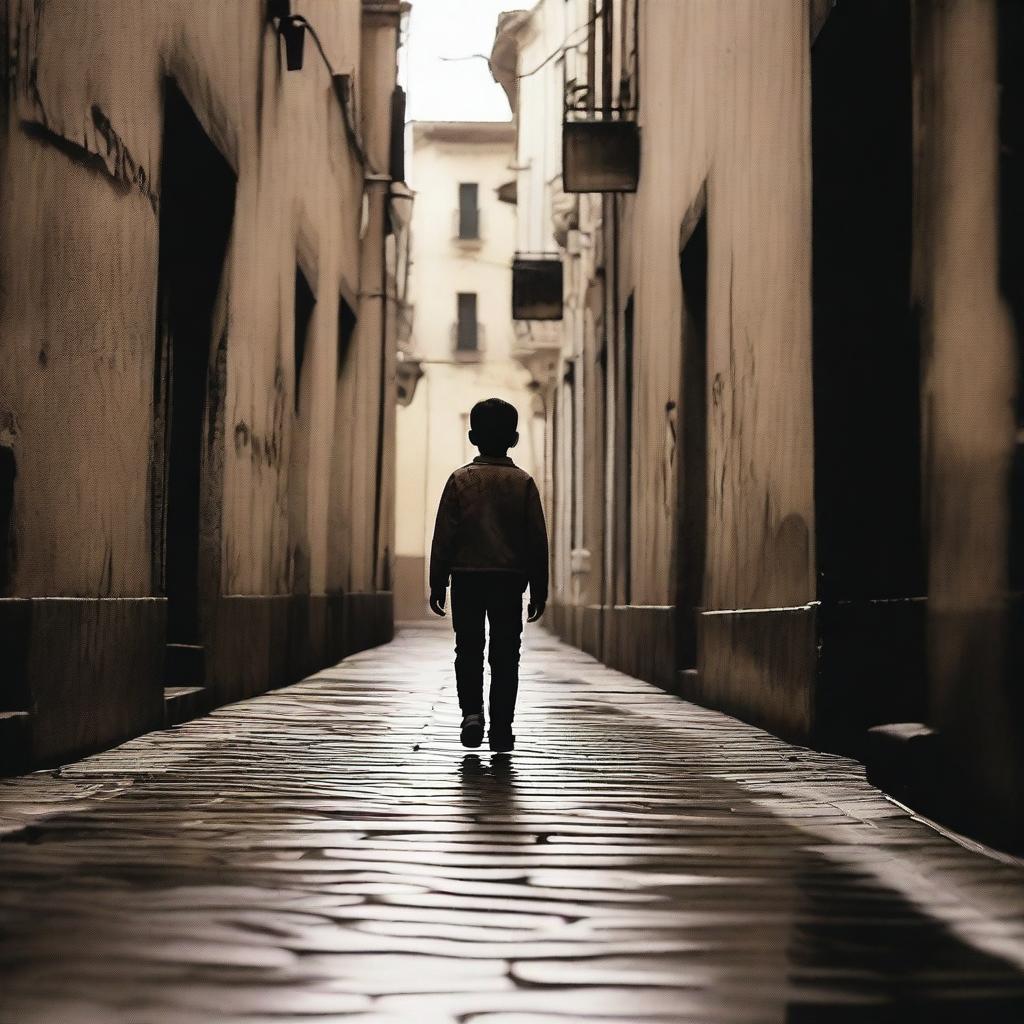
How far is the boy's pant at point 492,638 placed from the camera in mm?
6516

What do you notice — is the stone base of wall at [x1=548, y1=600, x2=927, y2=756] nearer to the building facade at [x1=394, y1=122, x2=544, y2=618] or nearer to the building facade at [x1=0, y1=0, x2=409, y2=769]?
the building facade at [x1=0, y1=0, x2=409, y2=769]

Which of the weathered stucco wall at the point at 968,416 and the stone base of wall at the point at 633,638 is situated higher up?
the weathered stucco wall at the point at 968,416

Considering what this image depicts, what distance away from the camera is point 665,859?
397 centimetres

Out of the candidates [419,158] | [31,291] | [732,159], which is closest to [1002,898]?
[31,291]

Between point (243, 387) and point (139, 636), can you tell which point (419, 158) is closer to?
point (243, 387)

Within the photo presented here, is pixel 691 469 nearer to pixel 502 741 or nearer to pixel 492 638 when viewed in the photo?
pixel 492 638

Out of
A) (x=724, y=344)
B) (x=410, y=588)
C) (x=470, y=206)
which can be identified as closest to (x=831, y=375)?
(x=724, y=344)

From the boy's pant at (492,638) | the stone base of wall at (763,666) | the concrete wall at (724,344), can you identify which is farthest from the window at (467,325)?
the boy's pant at (492,638)

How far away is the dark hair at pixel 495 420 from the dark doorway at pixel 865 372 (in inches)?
48.3

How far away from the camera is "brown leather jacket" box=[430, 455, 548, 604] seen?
21.8 ft

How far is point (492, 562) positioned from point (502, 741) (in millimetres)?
702

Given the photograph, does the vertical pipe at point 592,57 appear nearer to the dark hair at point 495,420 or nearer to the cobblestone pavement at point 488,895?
the dark hair at point 495,420

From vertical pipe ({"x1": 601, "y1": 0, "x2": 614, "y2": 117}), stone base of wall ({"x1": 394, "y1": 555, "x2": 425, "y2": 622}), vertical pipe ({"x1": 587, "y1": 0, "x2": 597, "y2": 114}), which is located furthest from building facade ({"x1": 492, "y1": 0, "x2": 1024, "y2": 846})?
stone base of wall ({"x1": 394, "y1": 555, "x2": 425, "y2": 622})

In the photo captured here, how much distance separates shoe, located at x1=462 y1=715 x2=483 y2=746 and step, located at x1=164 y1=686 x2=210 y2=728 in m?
1.62
